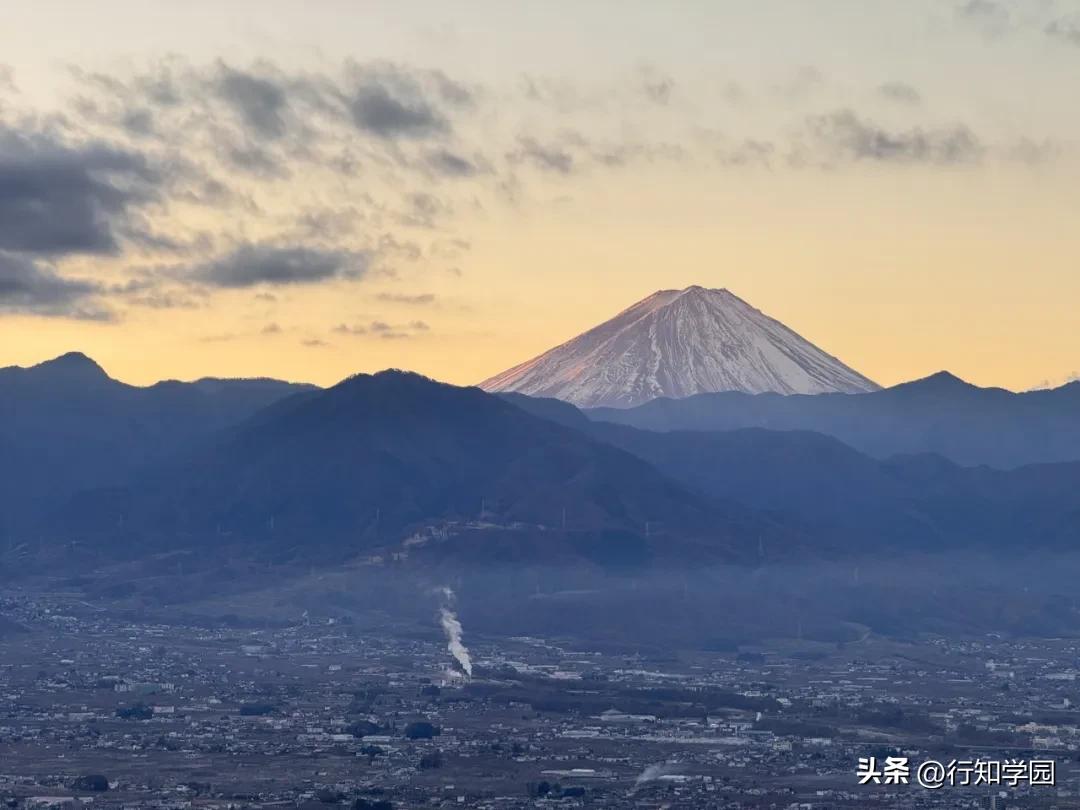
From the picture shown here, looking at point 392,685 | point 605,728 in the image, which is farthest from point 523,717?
point 392,685

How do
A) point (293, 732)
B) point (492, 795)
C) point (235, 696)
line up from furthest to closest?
point (235, 696) < point (293, 732) < point (492, 795)

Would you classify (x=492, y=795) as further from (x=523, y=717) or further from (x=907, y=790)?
(x=523, y=717)

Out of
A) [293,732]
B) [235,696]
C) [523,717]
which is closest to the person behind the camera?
[293,732]

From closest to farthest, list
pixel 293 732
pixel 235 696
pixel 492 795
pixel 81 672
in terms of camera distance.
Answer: pixel 492 795
pixel 293 732
pixel 235 696
pixel 81 672

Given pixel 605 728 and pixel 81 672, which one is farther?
pixel 81 672

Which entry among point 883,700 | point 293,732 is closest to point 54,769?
point 293,732

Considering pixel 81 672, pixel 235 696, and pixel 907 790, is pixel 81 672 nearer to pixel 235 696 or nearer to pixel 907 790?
pixel 235 696
